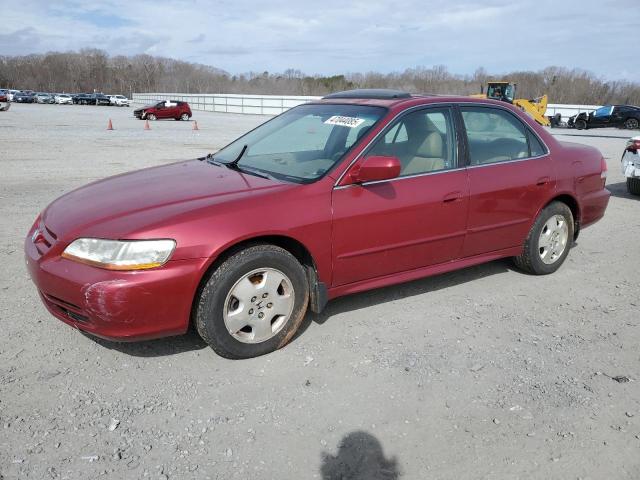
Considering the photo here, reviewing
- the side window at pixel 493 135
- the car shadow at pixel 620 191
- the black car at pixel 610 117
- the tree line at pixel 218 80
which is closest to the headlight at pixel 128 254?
the side window at pixel 493 135

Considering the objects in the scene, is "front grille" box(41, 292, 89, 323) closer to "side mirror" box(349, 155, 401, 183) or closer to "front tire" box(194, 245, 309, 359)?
"front tire" box(194, 245, 309, 359)

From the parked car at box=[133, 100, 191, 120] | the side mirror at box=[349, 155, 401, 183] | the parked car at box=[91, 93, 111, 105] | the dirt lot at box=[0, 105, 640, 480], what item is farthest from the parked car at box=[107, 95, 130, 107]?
the side mirror at box=[349, 155, 401, 183]

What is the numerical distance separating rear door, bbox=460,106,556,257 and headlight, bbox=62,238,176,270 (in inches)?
95.8

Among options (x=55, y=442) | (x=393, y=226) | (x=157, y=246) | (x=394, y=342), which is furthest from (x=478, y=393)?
(x=55, y=442)

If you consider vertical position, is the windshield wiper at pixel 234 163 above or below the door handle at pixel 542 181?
above

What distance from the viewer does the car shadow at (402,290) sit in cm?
419

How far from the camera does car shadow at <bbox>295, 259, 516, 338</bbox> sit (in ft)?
13.8

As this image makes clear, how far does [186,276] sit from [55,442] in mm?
1041

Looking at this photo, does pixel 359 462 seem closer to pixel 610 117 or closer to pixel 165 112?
pixel 610 117

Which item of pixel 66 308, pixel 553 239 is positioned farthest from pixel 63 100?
pixel 66 308

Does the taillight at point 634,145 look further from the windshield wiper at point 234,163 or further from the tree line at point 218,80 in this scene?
the tree line at point 218,80

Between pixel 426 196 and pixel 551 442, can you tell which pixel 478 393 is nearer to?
pixel 551 442

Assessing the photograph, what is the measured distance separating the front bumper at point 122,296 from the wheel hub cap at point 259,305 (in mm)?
274

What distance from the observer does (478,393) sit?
3.12m
